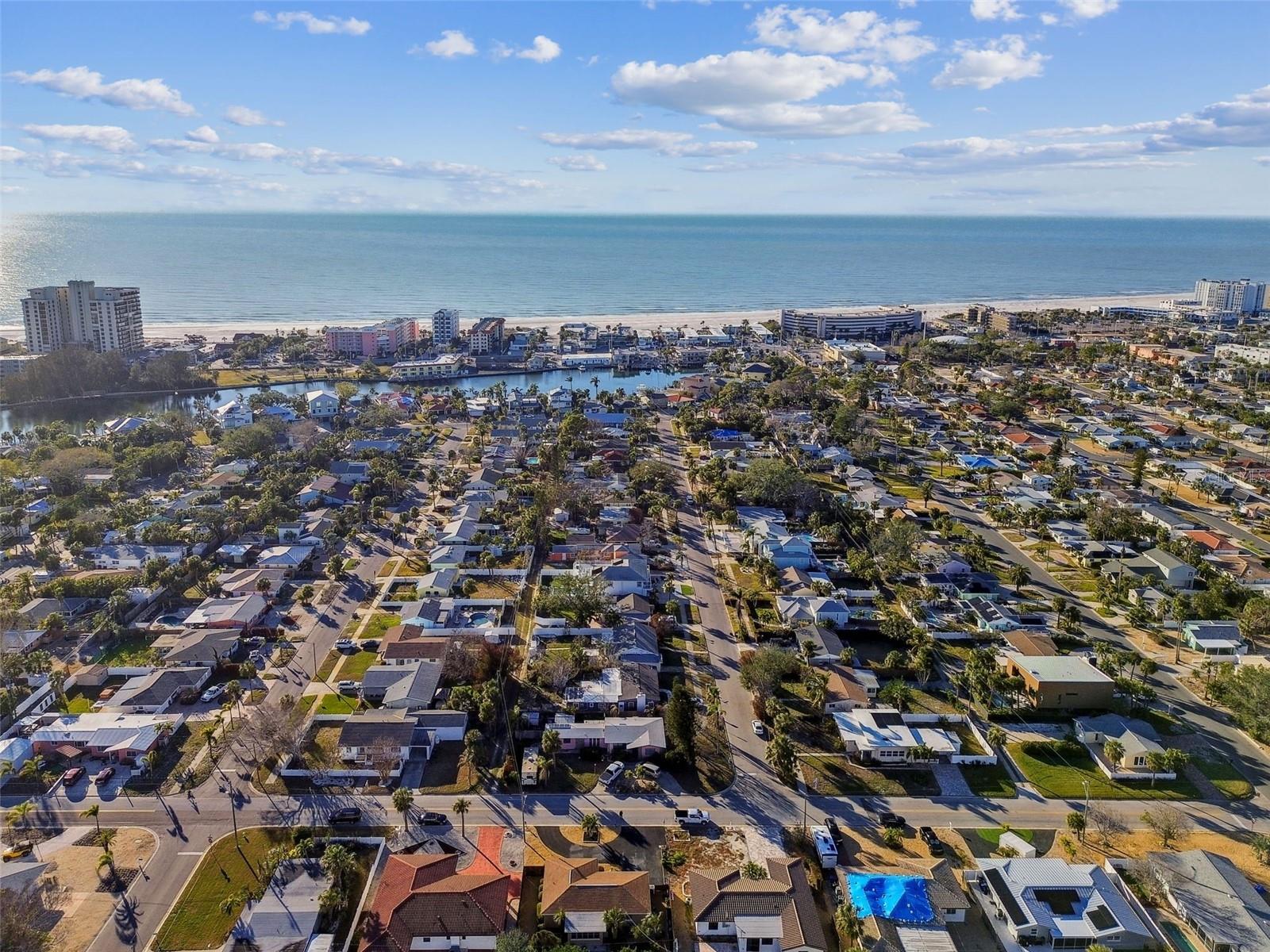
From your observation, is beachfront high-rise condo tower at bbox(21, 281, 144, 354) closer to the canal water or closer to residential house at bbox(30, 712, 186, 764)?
the canal water

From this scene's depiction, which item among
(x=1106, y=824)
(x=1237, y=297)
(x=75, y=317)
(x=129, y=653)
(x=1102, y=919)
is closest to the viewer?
(x=1102, y=919)

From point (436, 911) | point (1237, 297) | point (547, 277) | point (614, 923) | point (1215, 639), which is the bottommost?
point (614, 923)

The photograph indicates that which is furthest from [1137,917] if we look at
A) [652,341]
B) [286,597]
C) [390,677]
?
[652,341]

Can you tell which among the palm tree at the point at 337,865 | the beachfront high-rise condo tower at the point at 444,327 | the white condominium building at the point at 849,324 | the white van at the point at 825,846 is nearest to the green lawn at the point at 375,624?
the palm tree at the point at 337,865

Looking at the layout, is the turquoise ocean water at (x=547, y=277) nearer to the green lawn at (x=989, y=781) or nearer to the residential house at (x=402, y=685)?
the residential house at (x=402, y=685)

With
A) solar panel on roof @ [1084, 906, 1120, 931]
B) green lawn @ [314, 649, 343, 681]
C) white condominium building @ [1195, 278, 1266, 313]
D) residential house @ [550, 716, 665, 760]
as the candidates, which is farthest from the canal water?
white condominium building @ [1195, 278, 1266, 313]

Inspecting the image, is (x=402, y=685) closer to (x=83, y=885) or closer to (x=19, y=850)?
(x=83, y=885)

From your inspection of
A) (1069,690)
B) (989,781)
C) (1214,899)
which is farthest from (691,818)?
(1069,690)
